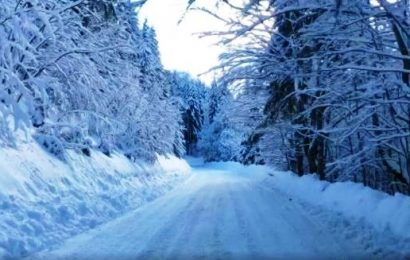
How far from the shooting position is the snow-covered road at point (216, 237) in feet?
24.7

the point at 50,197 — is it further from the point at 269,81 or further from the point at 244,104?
the point at 244,104

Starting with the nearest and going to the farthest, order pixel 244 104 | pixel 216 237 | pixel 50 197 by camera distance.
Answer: pixel 216 237
pixel 50 197
pixel 244 104

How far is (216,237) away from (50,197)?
13.6 ft

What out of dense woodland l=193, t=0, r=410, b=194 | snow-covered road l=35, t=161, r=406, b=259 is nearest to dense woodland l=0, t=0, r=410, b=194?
dense woodland l=193, t=0, r=410, b=194

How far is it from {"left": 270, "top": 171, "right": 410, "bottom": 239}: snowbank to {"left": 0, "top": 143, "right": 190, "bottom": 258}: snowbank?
5266mm

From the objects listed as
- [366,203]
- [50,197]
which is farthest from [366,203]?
[50,197]

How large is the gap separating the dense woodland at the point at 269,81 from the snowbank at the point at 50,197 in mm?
819

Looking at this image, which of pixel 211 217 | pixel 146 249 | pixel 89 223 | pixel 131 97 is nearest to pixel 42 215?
pixel 89 223

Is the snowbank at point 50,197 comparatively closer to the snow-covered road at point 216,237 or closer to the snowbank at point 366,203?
the snow-covered road at point 216,237

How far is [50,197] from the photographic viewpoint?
11.0 m

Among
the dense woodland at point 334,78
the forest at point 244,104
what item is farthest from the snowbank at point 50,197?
the dense woodland at point 334,78

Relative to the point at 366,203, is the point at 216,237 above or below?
below

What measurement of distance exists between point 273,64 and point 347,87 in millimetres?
3918

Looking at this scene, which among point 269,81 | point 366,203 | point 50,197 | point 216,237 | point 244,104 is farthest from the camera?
point 244,104
